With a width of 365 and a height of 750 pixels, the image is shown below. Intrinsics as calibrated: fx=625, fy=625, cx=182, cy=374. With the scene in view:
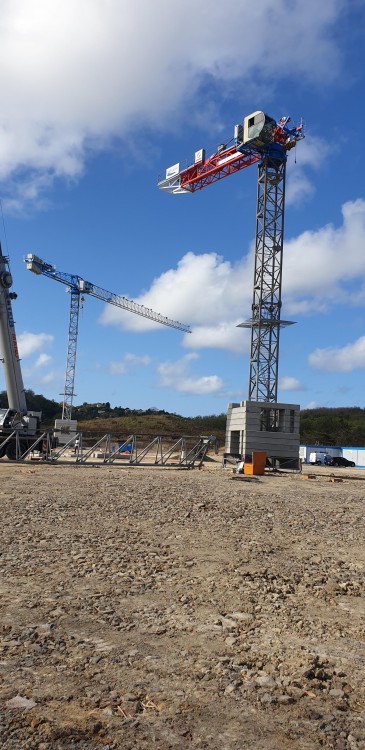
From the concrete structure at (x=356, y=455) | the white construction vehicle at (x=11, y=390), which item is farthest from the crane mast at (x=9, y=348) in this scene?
the concrete structure at (x=356, y=455)

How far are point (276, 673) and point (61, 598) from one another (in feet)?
9.37

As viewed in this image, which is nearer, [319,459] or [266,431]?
[266,431]

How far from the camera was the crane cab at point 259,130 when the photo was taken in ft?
143

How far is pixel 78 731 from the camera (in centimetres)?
426

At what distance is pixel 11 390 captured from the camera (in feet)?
111

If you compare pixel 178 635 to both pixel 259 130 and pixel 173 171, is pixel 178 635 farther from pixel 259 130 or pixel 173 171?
pixel 173 171

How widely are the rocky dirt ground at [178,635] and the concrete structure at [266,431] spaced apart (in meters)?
21.2

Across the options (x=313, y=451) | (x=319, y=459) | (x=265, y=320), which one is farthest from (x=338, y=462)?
(x=265, y=320)

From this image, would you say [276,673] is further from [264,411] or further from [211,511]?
[264,411]

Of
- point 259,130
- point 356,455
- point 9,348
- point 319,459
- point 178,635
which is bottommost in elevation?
point 178,635

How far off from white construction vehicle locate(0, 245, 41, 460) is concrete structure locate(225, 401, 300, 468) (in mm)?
11195

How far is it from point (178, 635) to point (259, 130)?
42.1 meters

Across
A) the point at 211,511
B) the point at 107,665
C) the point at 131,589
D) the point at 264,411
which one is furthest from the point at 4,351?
the point at 107,665

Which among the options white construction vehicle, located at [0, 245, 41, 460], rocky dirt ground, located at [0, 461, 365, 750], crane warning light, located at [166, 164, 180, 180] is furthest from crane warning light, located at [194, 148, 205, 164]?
rocky dirt ground, located at [0, 461, 365, 750]
